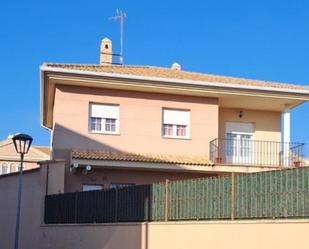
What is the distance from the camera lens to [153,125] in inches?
976

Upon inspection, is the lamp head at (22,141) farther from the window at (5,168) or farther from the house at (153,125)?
the window at (5,168)

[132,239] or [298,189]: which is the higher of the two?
[298,189]

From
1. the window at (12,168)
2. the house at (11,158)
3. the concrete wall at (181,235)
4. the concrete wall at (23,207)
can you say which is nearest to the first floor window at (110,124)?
the concrete wall at (23,207)

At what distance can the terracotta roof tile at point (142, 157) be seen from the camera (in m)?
22.6

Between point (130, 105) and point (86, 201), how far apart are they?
282 inches

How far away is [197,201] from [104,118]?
11420 mm

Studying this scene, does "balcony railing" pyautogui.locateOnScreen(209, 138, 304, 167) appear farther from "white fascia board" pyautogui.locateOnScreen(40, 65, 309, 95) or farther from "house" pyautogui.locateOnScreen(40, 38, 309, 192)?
"white fascia board" pyautogui.locateOnScreen(40, 65, 309, 95)

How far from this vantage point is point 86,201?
59.5 ft

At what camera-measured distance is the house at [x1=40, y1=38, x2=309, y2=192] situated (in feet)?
76.4

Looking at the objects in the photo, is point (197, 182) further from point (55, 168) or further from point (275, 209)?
point (55, 168)

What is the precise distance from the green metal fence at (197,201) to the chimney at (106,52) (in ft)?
42.5

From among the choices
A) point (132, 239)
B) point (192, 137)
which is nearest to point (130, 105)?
point (192, 137)

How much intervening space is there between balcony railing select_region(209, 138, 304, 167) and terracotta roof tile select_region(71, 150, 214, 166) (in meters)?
0.91

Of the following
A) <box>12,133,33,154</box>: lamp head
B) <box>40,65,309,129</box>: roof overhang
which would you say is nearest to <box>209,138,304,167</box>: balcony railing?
<box>40,65,309,129</box>: roof overhang
